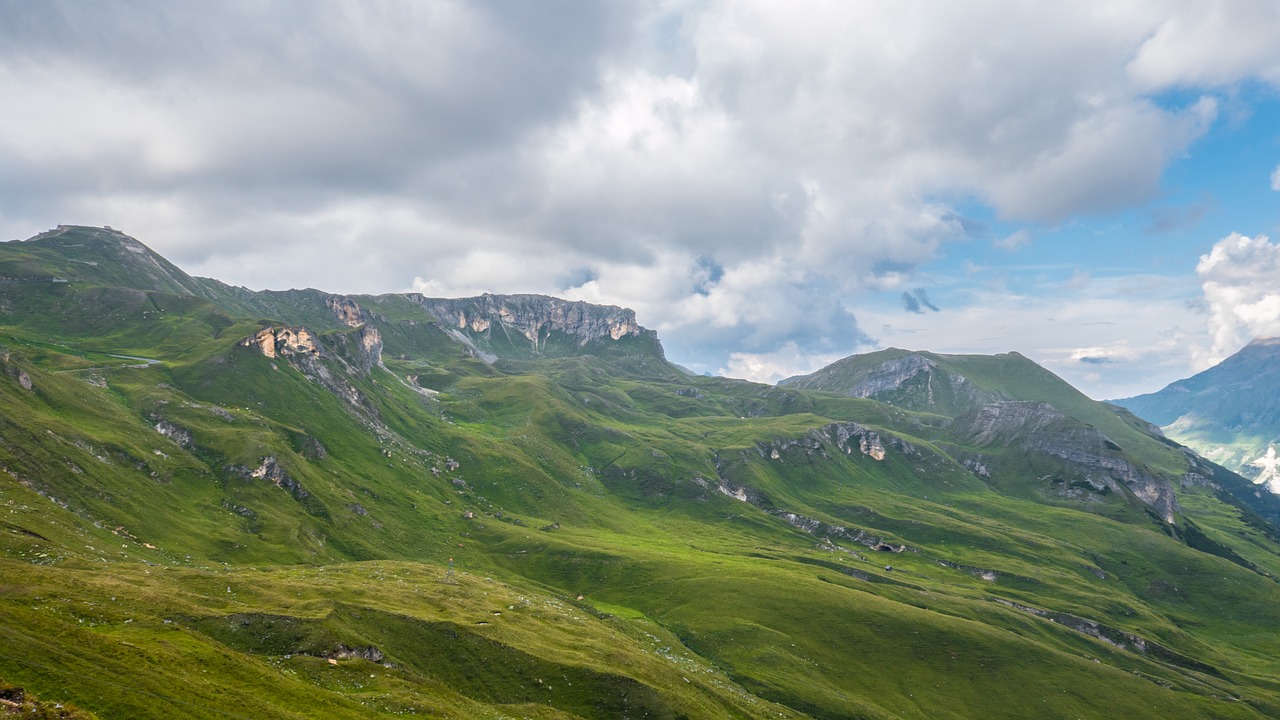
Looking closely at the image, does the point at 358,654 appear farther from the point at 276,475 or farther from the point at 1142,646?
the point at 1142,646

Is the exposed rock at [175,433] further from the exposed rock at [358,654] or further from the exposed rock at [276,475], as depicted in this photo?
the exposed rock at [358,654]

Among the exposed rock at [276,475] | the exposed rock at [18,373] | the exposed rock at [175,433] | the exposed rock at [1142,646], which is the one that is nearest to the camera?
the exposed rock at [18,373]

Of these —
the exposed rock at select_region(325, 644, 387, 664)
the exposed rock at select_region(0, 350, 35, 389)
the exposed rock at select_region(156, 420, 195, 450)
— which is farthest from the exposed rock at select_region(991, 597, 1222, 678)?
the exposed rock at select_region(0, 350, 35, 389)

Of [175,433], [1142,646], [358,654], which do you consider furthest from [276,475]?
[1142,646]

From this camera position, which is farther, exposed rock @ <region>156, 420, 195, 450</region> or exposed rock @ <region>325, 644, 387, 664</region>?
exposed rock @ <region>156, 420, 195, 450</region>

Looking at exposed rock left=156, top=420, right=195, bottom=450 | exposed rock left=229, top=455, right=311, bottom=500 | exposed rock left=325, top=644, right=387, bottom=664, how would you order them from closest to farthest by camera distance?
exposed rock left=325, top=644, right=387, bottom=664 → exposed rock left=229, top=455, right=311, bottom=500 → exposed rock left=156, top=420, right=195, bottom=450

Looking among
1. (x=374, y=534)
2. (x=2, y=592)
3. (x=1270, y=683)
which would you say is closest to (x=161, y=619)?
(x=2, y=592)

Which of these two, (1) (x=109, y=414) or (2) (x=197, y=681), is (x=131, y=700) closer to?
(2) (x=197, y=681)

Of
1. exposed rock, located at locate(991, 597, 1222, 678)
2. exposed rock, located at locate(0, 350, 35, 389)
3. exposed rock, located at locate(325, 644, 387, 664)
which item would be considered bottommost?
exposed rock, located at locate(991, 597, 1222, 678)

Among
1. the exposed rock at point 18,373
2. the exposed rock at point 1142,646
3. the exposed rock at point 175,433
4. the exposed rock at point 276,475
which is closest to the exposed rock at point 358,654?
the exposed rock at point 276,475

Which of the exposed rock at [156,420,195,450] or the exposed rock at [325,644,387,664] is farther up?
the exposed rock at [156,420,195,450]

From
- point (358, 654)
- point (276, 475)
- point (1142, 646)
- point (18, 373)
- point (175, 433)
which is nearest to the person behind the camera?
point (358, 654)

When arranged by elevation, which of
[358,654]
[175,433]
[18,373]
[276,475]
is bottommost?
[358,654]

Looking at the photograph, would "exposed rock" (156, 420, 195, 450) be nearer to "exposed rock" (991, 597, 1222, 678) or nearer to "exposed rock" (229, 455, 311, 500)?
"exposed rock" (229, 455, 311, 500)
